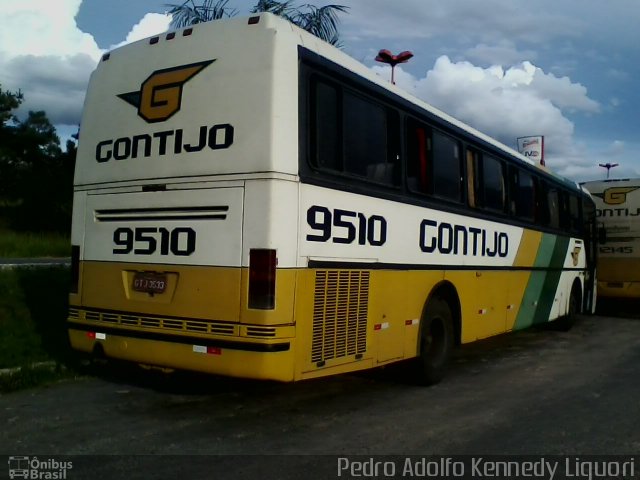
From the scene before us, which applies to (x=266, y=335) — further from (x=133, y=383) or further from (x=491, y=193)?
(x=491, y=193)

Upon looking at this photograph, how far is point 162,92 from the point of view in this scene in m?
5.96

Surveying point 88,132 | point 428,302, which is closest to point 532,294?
point 428,302

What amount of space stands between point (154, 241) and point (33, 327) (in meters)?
4.14

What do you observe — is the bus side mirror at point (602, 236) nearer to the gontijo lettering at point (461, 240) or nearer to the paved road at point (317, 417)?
the gontijo lettering at point (461, 240)

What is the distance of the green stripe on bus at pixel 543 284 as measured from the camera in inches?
413

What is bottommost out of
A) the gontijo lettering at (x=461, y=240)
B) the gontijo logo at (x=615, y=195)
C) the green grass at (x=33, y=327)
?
the green grass at (x=33, y=327)

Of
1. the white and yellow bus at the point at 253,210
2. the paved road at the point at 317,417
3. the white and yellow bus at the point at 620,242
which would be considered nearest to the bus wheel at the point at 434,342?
the white and yellow bus at the point at 253,210

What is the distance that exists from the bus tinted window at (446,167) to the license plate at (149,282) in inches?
133

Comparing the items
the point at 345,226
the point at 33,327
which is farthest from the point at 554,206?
the point at 33,327

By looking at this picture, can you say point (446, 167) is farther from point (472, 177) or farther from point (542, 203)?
point (542, 203)

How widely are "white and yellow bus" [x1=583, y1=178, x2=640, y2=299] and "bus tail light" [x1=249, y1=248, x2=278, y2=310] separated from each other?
12454mm

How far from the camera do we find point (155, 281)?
5.80m

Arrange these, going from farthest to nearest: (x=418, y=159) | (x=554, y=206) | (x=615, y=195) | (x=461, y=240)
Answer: (x=615, y=195) < (x=554, y=206) < (x=461, y=240) < (x=418, y=159)

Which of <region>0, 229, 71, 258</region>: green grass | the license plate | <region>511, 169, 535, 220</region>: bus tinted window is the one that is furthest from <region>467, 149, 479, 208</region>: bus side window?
<region>0, 229, 71, 258</region>: green grass
